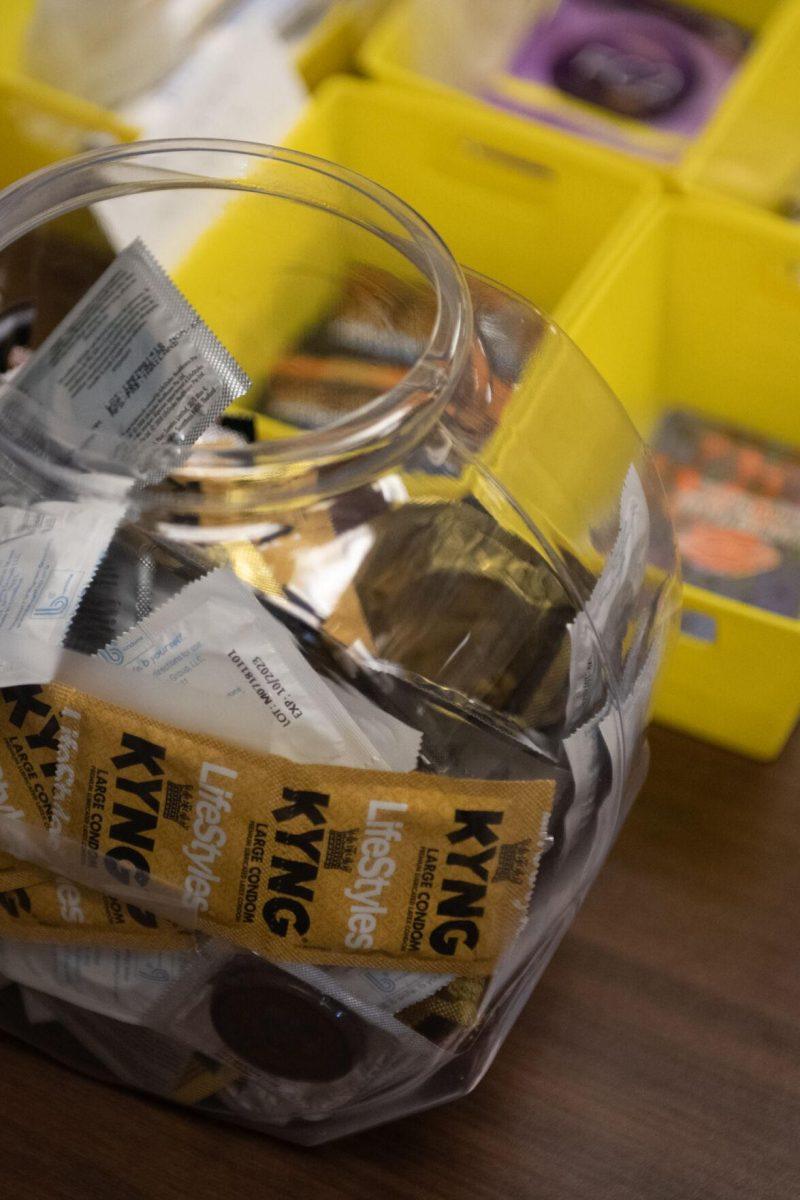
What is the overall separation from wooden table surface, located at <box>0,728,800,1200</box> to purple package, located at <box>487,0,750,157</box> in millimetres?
553

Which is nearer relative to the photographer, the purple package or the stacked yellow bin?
the stacked yellow bin

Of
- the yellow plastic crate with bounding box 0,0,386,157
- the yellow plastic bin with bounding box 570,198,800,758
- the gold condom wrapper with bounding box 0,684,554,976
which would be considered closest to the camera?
the gold condom wrapper with bounding box 0,684,554,976

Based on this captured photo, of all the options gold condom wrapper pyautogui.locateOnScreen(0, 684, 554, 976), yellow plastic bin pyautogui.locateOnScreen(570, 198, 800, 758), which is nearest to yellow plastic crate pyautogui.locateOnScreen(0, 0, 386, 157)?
yellow plastic bin pyautogui.locateOnScreen(570, 198, 800, 758)

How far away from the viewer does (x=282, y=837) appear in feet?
1.60

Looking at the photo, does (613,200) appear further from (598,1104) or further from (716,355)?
(598,1104)

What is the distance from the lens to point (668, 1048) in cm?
63

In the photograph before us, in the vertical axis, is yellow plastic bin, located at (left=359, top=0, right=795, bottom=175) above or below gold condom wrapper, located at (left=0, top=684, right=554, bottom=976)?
above

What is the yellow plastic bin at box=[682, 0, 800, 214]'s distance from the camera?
36.3 inches

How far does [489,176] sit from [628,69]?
0.18m

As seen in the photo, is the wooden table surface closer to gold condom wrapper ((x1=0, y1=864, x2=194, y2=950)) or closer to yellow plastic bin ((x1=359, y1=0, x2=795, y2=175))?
gold condom wrapper ((x1=0, y1=864, x2=194, y2=950))

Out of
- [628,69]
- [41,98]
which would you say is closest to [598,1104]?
[41,98]

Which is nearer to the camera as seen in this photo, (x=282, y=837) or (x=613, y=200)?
(x=282, y=837)

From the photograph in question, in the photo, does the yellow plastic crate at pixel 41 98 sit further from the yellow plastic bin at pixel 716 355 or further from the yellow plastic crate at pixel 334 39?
the yellow plastic bin at pixel 716 355

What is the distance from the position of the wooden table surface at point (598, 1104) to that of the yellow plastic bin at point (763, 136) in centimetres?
47
